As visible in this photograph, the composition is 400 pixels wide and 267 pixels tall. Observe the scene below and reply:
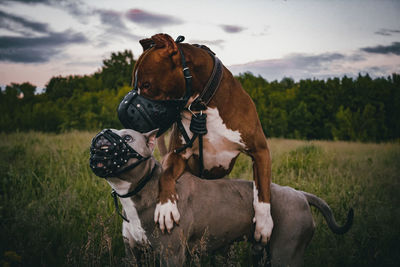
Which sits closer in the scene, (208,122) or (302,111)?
(208,122)

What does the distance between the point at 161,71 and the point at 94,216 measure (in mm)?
2381

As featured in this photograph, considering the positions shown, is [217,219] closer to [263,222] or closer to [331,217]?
[263,222]

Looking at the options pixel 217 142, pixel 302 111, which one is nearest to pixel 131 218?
pixel 217 142

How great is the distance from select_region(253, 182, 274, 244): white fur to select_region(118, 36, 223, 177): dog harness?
810 mm

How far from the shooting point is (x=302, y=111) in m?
17.6

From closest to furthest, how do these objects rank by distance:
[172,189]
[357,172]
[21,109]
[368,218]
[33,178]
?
[172,189] < [368,218] < [33,178] < [357,172] < [21,109]

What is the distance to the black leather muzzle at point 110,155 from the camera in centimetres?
214

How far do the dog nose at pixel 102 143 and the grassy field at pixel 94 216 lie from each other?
0.72 metres

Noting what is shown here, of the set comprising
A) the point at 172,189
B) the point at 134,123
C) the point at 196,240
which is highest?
the point at 134,123

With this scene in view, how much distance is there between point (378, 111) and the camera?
54.6 ft

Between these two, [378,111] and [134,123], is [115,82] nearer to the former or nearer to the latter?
[378,111]

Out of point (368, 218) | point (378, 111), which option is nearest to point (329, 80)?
point (378, 111)

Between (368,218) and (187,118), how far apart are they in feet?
10.0

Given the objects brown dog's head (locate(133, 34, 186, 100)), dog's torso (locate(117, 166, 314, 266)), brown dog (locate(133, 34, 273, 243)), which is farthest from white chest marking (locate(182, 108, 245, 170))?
brown dog's head (locate(133, 34, 186, 100))
